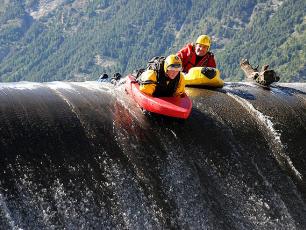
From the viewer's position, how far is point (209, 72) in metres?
18.7

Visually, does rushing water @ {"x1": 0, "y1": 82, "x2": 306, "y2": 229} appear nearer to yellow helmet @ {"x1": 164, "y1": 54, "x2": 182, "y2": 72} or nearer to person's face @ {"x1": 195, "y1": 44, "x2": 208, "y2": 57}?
yellow helmet @ {"x1": 164, "y1": 54, "x2": 182, "y2": 72}

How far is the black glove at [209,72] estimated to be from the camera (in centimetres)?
1859

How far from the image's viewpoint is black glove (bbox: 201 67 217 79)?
18.6 meters

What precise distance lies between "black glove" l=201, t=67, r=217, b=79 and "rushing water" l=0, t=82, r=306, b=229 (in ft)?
6.70

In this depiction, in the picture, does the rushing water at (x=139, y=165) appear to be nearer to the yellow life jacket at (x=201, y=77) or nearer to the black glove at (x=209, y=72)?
the yellow life jacket at (x=201, y=77)

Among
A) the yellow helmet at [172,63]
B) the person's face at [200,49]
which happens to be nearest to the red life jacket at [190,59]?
the person's face at [200,49]

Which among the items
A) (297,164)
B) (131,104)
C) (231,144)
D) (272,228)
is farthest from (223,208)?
(131,104)

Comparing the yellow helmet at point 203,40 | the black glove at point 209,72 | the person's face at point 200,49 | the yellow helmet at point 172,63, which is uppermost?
the yellow helmet at point 172,63

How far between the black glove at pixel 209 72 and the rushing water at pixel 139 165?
80.4 inches

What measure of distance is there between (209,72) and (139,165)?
22.0 feet

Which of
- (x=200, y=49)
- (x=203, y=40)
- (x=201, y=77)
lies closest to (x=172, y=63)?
(x=201, y=77)

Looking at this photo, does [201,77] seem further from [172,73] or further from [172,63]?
[172,63]

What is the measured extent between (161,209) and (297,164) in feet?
15.8

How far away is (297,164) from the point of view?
49.4 feet
